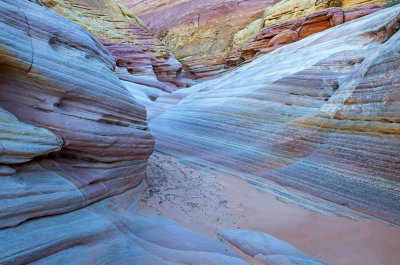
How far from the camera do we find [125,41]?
51.5ft

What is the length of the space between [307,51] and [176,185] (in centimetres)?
554

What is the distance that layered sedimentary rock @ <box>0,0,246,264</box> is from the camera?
195cm

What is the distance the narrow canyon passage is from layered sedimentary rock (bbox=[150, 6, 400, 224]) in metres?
0.02

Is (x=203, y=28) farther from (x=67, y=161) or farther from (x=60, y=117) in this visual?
(x=67, y=161)

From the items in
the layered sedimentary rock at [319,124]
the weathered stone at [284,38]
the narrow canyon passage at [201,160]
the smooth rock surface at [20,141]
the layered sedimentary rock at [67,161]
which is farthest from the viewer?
the weathered stone at [284,38]

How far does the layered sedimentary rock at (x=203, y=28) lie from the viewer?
2130cm

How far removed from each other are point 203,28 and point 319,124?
21.3 meters

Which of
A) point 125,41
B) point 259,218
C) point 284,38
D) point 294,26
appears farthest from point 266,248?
point 125,41

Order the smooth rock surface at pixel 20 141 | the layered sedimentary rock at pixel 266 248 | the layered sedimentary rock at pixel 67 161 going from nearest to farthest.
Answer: the layered sedimentary rock at pixel 67 161 → the smooth rock surface at pixel 20 141 → the layered sedimentary rock at pixel 266 248

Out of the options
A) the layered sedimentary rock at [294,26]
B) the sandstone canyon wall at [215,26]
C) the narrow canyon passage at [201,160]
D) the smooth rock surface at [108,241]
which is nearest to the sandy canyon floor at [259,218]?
the narrow canyon passage at [201,160]

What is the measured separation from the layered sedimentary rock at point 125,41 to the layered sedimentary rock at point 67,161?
35.1ft

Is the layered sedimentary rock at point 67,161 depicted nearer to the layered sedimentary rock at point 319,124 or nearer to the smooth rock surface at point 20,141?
the smooth rock surface at point 20,141

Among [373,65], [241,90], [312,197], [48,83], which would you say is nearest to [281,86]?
[241,90]

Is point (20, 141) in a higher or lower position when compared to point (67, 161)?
higher
